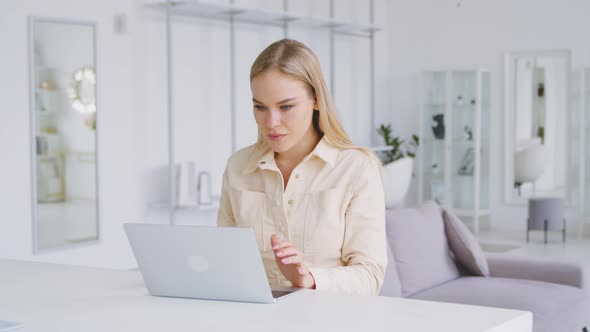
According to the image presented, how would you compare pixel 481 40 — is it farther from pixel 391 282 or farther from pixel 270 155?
pixel 270 155

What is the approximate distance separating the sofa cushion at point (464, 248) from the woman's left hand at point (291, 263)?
96.8 inches

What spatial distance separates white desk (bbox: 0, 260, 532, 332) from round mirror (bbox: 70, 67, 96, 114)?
468cm

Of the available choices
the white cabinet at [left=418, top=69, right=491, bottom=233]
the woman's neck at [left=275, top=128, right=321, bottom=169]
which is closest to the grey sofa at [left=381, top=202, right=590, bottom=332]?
the woman's neck at [left=275, top=128, right=321, bottom=169]

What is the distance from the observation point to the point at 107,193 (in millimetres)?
6980

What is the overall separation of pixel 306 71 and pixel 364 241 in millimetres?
502

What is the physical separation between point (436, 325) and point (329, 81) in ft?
26.1

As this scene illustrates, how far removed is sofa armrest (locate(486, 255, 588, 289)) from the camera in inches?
172

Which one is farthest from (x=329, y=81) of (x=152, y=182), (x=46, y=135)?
(x=46, y=135)

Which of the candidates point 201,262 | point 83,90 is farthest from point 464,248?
point 83,90

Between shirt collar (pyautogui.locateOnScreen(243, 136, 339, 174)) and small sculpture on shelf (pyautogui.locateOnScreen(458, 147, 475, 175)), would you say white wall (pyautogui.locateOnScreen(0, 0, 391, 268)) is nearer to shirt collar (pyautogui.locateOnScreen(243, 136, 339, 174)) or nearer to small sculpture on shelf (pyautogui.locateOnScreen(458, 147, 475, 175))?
small sculpture on shelf (pyautogui.locateOnScreen(458, 147, 475, 175))

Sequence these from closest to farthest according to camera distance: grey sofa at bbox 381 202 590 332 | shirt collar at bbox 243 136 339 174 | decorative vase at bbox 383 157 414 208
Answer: shirt collar at bbox 243 136 339 174, grey sofa at bbox 381 202 590 332, decorative vase at bbox 383 157 414 208

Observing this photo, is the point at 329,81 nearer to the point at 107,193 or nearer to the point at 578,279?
the point at 107,193

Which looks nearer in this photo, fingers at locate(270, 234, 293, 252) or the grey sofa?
fingers at locate(270, 234, 293, 252)

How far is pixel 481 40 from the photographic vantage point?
9836mm
